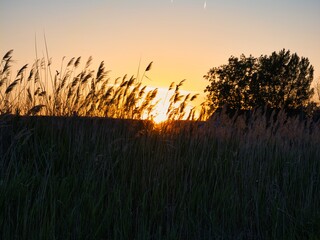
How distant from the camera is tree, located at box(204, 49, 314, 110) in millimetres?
32094

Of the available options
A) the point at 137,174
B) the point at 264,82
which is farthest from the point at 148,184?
the point at 264,82

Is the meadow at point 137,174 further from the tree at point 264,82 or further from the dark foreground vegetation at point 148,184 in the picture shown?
the tree at point 264,82

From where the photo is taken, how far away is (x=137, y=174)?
5.16 m

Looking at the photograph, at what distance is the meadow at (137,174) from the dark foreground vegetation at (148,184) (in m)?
0.01

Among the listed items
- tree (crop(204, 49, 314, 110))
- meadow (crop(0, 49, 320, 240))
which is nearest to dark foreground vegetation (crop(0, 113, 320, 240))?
meadow (crop(0, 49, 320, 240))

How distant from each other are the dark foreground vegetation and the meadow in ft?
0.04

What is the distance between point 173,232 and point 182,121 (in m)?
2.02

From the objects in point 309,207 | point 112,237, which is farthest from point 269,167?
point 112,237

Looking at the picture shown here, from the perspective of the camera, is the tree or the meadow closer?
the meadow

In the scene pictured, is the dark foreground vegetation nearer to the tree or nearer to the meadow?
the meadow

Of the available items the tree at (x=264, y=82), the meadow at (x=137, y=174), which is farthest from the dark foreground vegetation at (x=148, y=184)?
the tree at (x=264, y=82)

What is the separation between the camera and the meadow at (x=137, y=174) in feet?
14.7

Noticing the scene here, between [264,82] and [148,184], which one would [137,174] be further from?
[264,82]

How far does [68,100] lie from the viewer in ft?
20.5
